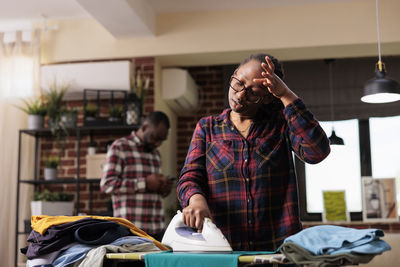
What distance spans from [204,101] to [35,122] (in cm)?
185

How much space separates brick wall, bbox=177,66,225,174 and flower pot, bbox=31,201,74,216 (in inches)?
60.2

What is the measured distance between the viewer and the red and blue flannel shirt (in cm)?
155

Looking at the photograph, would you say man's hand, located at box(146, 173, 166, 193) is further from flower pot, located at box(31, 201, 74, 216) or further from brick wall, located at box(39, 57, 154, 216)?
brick wall, located at box(39, 57, 154, 216)

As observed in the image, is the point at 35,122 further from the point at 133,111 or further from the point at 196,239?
the point at 196,239

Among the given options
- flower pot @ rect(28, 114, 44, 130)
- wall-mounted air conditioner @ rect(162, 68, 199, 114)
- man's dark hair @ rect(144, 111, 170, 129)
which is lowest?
man's dark hair @ rect(144, 111, 170, 129)

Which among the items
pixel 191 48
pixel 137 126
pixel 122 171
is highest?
pixel 191 48

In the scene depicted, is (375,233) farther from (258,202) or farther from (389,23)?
(389,23)

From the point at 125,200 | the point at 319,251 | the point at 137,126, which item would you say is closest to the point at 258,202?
the point at 319,251

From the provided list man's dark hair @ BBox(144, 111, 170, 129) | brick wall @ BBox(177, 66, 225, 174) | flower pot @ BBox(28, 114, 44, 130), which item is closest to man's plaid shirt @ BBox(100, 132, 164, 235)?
man's dark hair @ BBox(144, 111, 170, 129)

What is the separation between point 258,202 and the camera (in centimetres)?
155

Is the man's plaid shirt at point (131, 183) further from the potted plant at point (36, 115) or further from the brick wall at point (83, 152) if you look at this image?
the potted plant at point (36, 115)

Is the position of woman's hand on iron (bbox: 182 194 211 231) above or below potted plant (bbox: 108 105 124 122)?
below

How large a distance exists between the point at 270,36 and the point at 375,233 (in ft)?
10.8

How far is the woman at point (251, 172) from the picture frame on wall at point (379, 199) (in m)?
3.64
